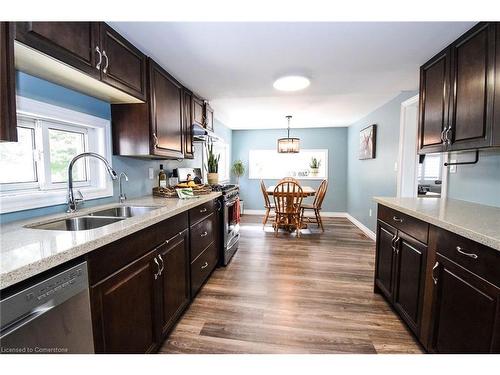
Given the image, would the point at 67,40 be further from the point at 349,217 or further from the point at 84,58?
the point at 349,217

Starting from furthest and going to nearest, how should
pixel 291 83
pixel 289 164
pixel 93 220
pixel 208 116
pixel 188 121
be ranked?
pixel 289 164, pixel 208 116, pixel 188 121, pixel 291 83, pixel 93 220

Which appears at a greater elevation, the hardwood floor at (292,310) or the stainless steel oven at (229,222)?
the stainless steel oven at (229,222)

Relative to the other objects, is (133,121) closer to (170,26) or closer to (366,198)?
(170,26)

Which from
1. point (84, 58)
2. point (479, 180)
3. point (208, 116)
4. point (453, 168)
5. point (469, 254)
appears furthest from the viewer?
point (208, 116)

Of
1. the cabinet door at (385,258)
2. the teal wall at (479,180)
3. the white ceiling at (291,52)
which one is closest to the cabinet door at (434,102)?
the white ceiling at (291,52)

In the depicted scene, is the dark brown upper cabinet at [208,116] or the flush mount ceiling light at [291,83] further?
the dark brown upper cabinet at [208,116]

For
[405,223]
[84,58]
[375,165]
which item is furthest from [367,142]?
[84,58]

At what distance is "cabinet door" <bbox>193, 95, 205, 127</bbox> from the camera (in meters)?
2.85

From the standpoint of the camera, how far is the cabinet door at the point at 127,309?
974 millimetres

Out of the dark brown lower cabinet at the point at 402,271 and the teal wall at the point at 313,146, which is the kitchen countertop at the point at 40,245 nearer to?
the dark brown lower cabinet at the point at 402,271

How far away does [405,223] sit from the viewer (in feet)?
5.52

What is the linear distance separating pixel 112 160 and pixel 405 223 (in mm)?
2300

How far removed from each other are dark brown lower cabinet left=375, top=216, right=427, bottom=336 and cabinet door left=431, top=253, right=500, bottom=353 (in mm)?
166

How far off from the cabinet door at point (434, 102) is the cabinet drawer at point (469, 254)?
934mm
